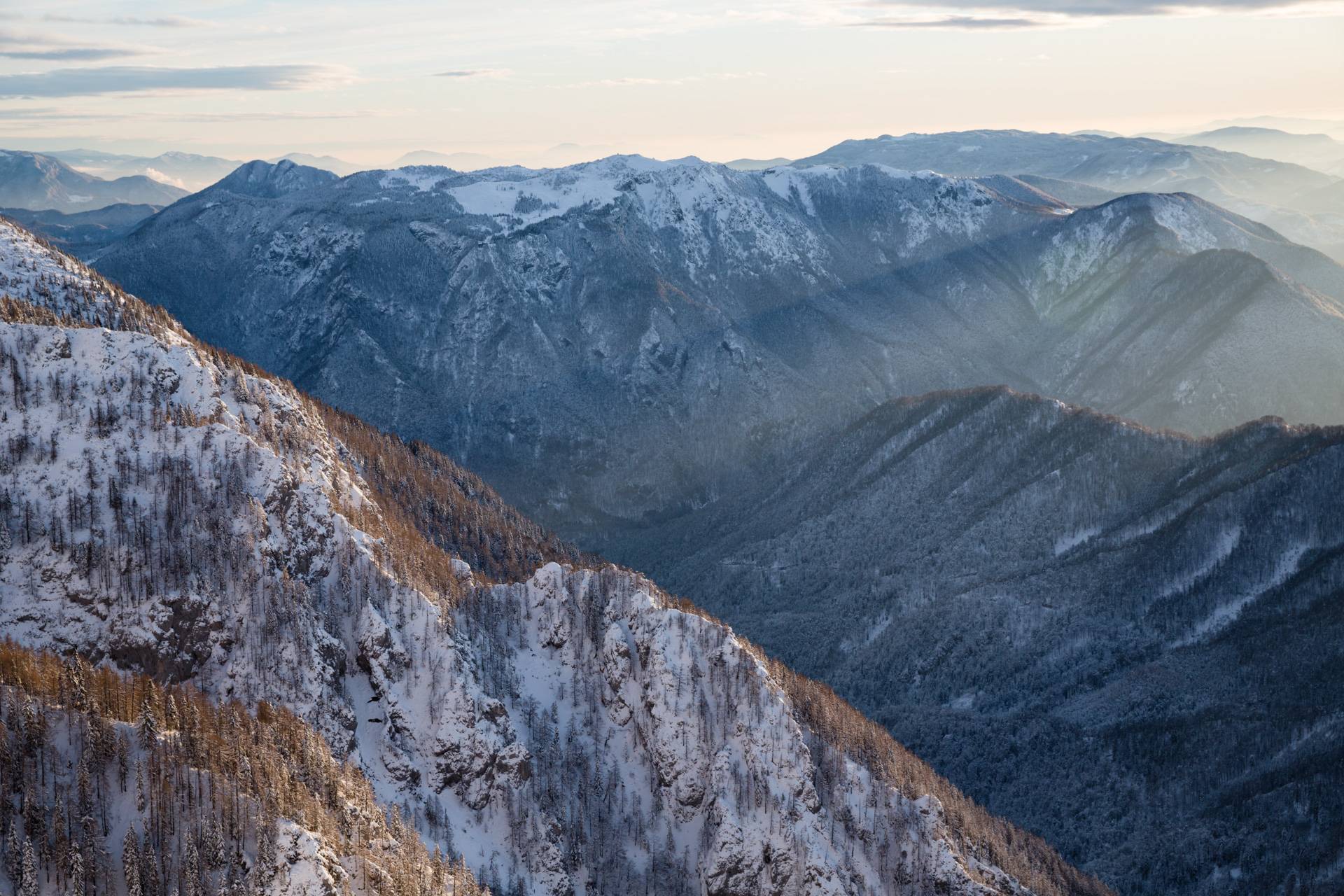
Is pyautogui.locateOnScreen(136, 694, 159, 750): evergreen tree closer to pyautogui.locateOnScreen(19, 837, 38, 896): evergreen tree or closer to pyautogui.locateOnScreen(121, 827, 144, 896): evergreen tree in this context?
pyautogui.locateOnScreen(121, 827, 144, 896): evergreen tree

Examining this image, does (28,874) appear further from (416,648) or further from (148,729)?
(416,648)

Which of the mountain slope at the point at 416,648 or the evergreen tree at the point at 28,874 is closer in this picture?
the evergreen tree at the point at 28,874

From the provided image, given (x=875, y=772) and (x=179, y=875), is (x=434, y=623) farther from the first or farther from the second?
(x=875, y=772)

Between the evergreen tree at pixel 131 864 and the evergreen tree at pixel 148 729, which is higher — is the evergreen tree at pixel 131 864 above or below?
below

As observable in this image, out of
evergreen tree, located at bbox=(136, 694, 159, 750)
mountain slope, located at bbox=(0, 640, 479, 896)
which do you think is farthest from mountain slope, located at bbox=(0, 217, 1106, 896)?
evergreen tree, located at bbox=(136, 694, 159, 750)

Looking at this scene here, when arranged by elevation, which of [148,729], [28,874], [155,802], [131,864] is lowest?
[131,864]

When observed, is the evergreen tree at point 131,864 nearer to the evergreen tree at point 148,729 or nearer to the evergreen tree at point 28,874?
the evergreen tree at point 28,874

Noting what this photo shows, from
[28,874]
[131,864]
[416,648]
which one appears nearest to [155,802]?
[131,864]

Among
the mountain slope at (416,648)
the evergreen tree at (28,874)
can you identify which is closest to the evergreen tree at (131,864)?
the evergreen tree at (28,874)
